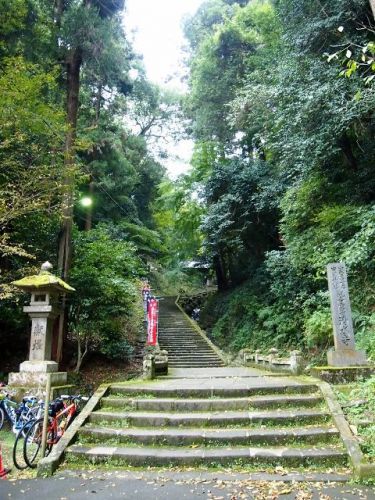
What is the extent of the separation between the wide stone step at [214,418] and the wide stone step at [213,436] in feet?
0.62

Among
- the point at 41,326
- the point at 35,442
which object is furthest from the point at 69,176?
the point at 35,442

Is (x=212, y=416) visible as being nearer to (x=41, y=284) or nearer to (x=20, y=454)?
(x=20, y=454)

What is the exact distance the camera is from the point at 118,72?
13.8 metres

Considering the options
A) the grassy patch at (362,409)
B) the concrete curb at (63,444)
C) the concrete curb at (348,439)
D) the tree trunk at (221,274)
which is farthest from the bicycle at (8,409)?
the tree trunk at (221,274)

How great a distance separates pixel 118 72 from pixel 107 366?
10.3 m

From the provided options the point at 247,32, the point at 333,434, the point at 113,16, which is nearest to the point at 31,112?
the point at 113,16

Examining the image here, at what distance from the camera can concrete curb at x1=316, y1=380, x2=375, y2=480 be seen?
13.9 feet

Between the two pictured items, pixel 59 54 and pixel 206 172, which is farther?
pixel 206 172

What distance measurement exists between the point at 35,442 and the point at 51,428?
0.27 meters

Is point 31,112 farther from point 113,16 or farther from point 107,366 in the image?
point 107,366

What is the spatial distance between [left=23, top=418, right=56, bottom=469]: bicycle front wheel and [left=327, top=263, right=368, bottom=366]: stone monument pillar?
523cm

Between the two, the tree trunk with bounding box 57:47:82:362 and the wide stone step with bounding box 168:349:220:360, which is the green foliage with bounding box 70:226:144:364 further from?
the wide stone step with bounding box 168:349:220:360

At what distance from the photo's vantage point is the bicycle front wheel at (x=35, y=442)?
5.33 metres

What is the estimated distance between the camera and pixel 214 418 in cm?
581
